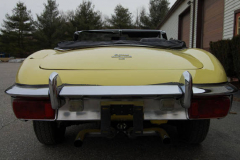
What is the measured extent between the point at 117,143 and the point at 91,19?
106 feet

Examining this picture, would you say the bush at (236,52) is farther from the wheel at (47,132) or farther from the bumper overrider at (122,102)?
the wheel at (47,132)

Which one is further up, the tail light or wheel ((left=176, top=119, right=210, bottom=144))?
the tail light

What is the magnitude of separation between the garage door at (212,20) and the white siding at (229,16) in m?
0.30

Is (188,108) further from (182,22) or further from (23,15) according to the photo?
(23,15)

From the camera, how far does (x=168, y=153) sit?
184 centimetres

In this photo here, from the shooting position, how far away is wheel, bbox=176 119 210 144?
176cm

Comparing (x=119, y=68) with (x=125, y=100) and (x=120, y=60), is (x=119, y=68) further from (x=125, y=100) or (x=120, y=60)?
(x=125, y=100)

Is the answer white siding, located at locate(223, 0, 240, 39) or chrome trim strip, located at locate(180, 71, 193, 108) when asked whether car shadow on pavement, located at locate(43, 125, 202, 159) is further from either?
white siding, located at locate(223, 0, 240, 39)

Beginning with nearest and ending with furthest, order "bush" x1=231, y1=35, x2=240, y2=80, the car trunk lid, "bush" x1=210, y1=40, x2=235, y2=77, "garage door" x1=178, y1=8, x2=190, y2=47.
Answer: the car trunk lid < "bush" x1=231, y1=35, x2=240, y2=80 < "bush" x1=210, y1=40, x2=235, y2=77 < "garage door" x1=178, y1=8, x2=190, y2=47

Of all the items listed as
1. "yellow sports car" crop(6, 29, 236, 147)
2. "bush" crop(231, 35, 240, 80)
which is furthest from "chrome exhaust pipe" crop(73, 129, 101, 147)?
"bush" crop(231, 35, 240, 80)

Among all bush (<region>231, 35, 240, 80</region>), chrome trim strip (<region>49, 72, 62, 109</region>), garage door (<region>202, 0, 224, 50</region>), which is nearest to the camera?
chrome trim strip (<region>49, 72, 62, 109</region>)

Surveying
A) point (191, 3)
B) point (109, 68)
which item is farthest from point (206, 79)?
point (191, 3)

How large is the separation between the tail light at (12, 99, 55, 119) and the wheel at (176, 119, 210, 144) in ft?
3.81

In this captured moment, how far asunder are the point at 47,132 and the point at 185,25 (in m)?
12.1
